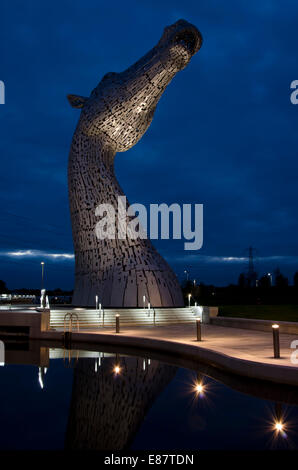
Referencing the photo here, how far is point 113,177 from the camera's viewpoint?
1952 centimetres

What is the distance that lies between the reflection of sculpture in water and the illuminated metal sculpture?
28.7 feet

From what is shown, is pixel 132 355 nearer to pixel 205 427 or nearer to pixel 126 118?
pixel 205 427

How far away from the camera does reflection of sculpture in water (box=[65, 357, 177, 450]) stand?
14.7 ft

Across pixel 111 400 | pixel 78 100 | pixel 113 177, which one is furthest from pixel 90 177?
pixel 111 400

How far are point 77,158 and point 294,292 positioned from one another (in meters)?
37.5

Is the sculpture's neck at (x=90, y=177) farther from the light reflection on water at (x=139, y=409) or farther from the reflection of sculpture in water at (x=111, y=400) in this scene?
the light reflection on water at (x=139, y=409)

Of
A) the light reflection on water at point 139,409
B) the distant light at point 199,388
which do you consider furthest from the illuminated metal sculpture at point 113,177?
the distant light at point 199,388

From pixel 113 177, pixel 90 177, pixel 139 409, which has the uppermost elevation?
pixel 113 177

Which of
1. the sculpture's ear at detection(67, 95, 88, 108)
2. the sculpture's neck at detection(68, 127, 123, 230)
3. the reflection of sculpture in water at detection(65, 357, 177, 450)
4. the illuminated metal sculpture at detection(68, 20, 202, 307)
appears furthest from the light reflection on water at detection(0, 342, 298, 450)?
the sculpture's ear at detection(67, 95, 88, 108)

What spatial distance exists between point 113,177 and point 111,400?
14.6 metres

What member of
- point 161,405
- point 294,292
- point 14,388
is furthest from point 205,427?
point 294,292

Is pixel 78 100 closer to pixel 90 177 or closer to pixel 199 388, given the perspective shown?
pixel 90 177

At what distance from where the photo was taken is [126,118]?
754 inches

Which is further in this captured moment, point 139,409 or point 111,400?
point 111,400
